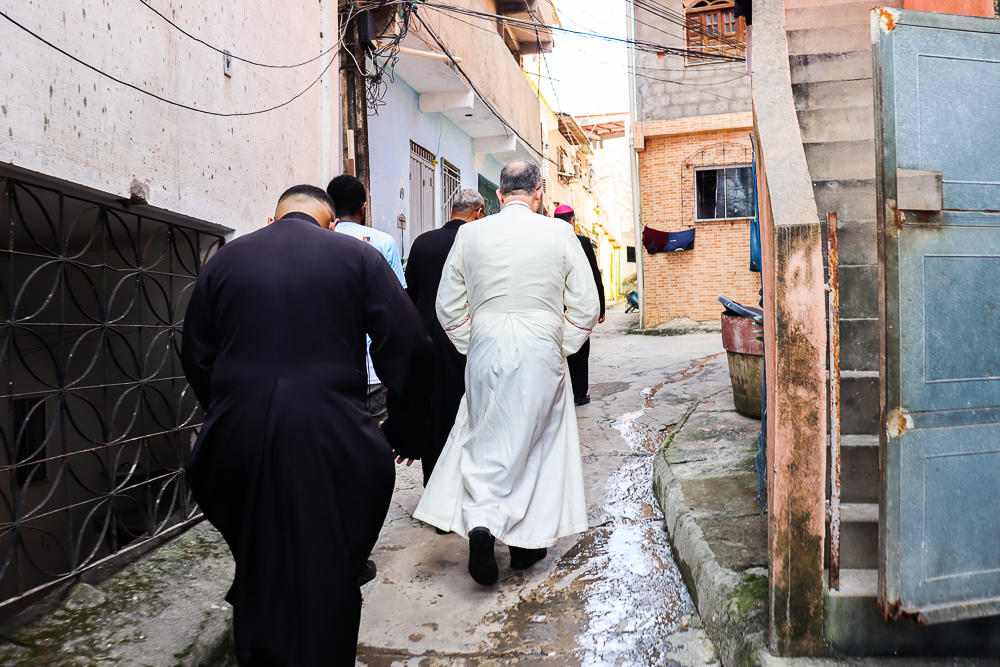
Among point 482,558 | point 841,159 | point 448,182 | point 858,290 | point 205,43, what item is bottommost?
point 482,558

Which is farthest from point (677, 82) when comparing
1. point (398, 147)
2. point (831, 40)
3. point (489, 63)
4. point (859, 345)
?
point (859, 345)

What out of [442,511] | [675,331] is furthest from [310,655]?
[675,331]

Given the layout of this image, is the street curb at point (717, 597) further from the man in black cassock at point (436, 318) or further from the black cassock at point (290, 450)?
the man in black cassock at point (436, 318)

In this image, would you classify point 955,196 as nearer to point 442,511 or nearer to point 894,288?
point 894,288

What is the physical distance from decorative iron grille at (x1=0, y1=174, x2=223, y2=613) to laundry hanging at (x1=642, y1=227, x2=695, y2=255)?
11001 mm

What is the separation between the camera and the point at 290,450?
209cm

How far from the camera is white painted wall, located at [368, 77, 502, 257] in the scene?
30.6 feet

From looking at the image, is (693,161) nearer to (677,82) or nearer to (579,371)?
(677,82)

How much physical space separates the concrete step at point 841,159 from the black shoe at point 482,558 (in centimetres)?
241

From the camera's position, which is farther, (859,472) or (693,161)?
(693,161)

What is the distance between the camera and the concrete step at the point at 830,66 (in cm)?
453

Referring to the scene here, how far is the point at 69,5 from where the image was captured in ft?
10.6

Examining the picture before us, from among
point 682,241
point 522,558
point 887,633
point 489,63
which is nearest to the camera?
point 887,633

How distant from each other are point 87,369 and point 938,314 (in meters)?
3.30
